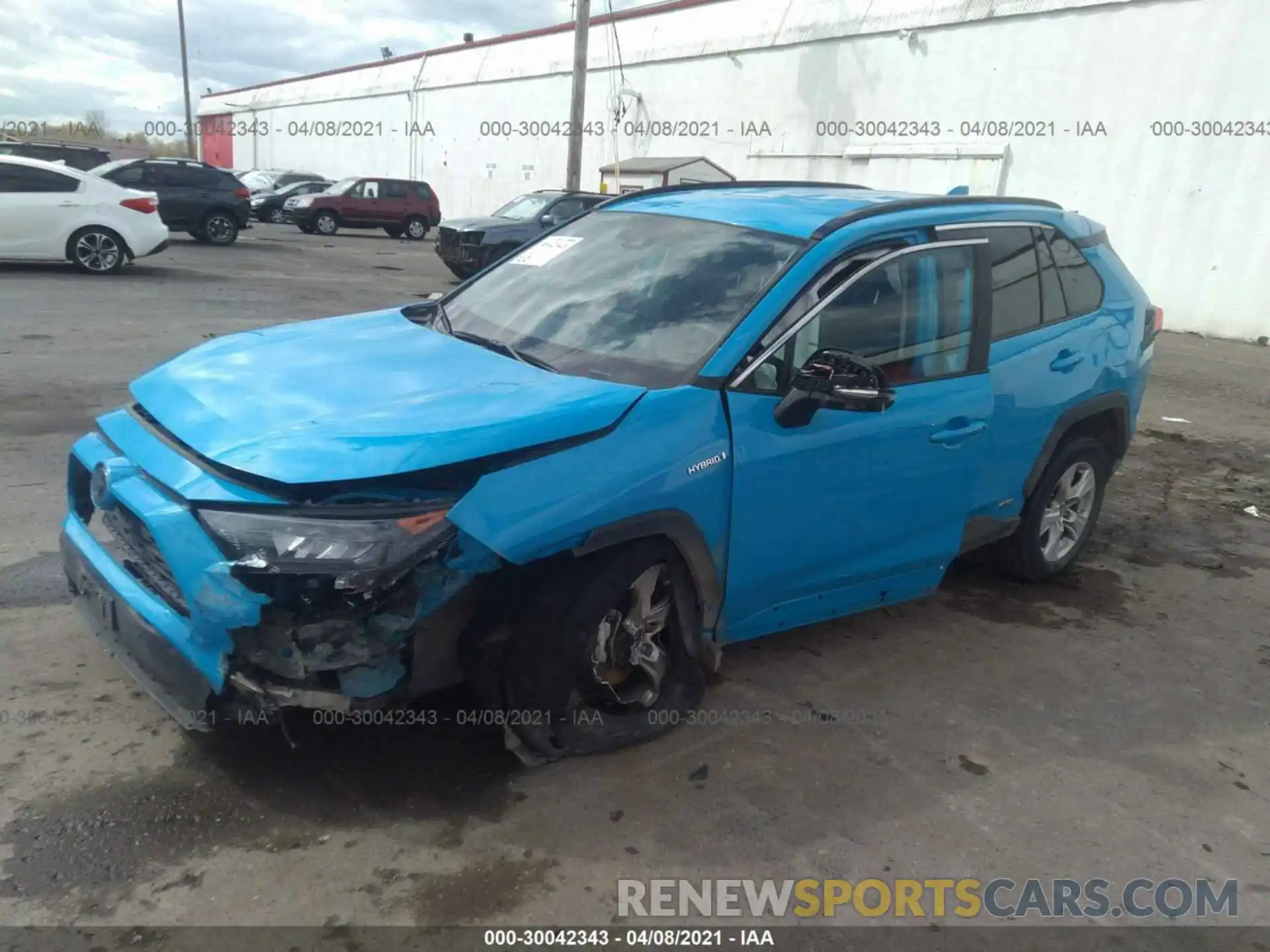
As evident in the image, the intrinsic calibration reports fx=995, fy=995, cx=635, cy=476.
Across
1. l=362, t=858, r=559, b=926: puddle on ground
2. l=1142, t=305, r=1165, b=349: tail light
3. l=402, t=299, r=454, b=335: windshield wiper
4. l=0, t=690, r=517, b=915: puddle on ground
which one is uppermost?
l=1142, t=305, r=1165, b=349: tail light

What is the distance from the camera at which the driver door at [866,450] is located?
3.29 metres

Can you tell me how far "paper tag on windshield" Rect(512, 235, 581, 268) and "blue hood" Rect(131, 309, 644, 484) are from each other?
28.0 inches

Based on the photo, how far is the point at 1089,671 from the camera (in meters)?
4.14

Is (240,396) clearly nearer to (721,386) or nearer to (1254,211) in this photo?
(721,386)

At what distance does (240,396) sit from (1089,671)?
3452 mm

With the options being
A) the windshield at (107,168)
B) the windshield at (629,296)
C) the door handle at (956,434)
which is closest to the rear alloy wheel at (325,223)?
the windshield at (107,168)

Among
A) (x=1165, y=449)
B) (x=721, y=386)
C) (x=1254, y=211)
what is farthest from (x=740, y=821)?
(x=1254, y=211)

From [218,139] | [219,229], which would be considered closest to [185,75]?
[218,139]

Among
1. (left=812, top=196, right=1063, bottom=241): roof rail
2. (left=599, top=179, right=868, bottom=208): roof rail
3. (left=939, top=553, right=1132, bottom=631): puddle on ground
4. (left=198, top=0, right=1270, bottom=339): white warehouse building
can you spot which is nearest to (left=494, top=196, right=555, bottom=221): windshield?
(left=198, top=0, right=1270, bottom=339): white warehouse building

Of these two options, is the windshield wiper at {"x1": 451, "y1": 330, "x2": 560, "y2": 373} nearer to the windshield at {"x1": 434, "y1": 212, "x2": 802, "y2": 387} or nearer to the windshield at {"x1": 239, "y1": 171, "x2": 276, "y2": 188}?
the windshield at {"x1": 434, "y1": 212, "x2": 802, "y2": 387}

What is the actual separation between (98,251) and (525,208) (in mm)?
6977

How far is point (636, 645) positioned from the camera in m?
3.21

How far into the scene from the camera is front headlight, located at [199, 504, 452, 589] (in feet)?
8.29

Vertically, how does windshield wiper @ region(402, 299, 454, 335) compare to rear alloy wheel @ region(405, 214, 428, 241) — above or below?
above
